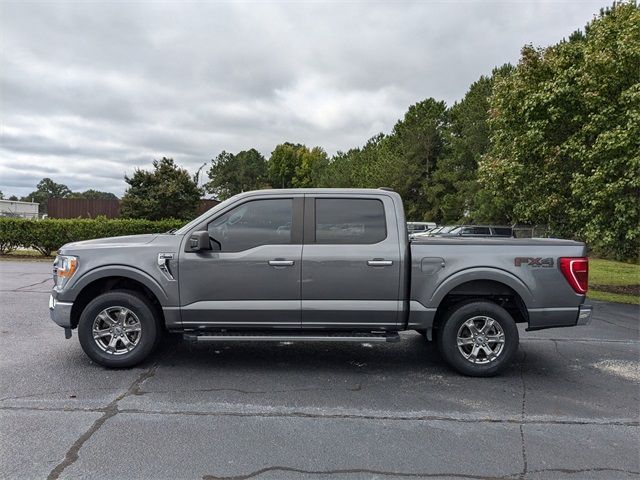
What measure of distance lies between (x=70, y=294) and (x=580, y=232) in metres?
12.3

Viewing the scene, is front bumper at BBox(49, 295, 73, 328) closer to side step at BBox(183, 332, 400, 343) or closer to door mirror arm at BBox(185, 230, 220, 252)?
side step at BBox(183, 332, 400, 343)

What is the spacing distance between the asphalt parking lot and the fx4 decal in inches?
49.1

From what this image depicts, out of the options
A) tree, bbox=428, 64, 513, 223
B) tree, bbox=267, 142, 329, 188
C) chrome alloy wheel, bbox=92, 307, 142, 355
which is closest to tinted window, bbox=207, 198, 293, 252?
chrome alloy wheel, bbox=92, 307, 142, 355

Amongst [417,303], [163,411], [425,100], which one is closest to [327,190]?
[417,303]

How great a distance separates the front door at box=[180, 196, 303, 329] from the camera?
502cm

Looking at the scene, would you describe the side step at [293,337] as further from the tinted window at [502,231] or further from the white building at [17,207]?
the white building at [17,207]

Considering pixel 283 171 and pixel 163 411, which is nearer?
pixel 163 411

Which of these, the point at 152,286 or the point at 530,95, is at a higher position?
the point at 530,95

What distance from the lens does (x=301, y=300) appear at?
198 inches

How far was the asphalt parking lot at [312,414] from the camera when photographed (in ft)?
10.8

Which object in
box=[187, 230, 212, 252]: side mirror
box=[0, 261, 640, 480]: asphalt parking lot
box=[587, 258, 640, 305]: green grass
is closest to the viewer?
box=[0, 261, 640, 480]: asphalt parking lot

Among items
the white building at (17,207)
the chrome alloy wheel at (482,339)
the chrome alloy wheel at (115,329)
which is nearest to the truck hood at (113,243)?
the chrome alloy wheel at (115,329)

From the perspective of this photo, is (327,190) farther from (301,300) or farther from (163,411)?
(163,411)

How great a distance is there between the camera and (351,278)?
5000 mm
